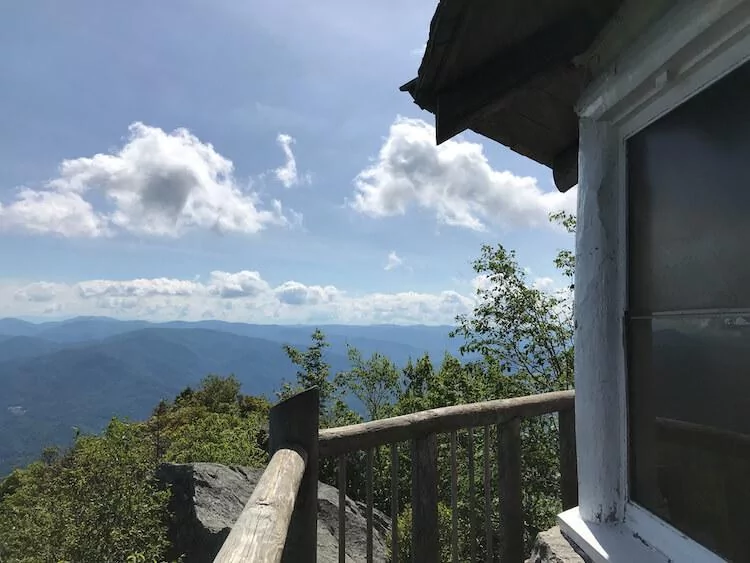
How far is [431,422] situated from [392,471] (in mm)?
270

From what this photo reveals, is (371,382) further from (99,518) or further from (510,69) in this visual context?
(510,69)

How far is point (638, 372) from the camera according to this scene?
6.09 feet

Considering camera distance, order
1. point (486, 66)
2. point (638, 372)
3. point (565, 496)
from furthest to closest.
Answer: point (565, 496), point (486, 66), point (638, 372)

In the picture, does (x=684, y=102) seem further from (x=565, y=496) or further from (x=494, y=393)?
(x=494, y=393)

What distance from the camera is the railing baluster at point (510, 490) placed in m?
2.77

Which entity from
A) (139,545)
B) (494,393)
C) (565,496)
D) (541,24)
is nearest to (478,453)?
(494,393)

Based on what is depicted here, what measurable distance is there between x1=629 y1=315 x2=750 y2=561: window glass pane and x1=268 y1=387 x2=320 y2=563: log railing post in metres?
1.12

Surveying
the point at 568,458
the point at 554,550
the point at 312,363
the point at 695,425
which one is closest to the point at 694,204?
the point at 695,425

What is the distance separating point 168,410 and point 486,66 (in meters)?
23.1

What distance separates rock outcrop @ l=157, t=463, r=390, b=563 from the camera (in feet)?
17.7

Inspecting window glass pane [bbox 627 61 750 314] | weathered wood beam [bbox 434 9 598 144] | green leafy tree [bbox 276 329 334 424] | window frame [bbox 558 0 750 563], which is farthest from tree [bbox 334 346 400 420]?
window glass pane [bbox 627 61 750 314]

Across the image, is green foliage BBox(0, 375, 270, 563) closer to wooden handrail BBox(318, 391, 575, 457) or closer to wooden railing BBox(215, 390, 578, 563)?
wooden railing BBox(215, 390, 578, 563)

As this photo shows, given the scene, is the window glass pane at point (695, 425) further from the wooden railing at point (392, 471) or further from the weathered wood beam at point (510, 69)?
the weathered wood beam at point (510, 69)

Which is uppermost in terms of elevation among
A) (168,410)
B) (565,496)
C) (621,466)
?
(621,466)
